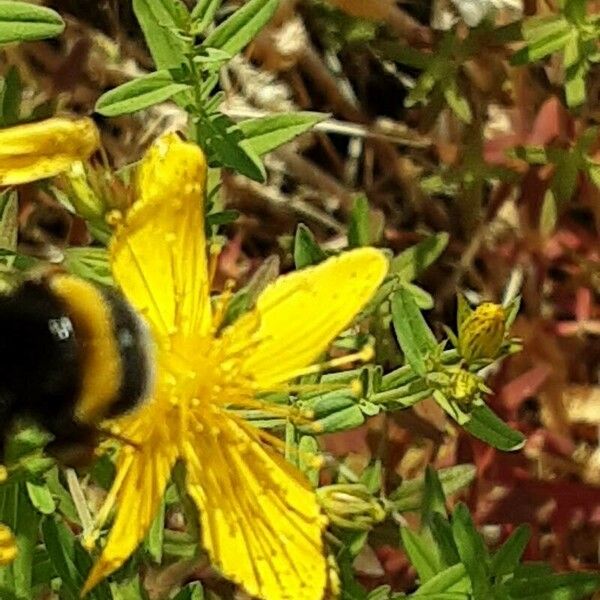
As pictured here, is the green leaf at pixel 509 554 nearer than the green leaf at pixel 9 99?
Yes

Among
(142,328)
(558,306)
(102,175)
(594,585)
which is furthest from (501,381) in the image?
(142,328)

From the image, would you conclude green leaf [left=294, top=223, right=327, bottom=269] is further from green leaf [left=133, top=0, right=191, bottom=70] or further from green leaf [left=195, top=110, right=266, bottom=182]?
green leaf [left=133, top=0, right=191, bottom=70]

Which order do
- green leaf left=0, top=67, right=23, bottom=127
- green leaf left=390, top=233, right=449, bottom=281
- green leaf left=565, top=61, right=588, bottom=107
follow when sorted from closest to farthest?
green leaf left=0, top=67, right=23, bottom=127 < green leaf left=390, top=233, right=449, bottom=281 < green leaf left=565, top=61, right=588, bottom=107

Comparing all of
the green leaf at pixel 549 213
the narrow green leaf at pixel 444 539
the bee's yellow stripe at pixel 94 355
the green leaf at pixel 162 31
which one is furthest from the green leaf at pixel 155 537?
the green leaf at pixel 549 213

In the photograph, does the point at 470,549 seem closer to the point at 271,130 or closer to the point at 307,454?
the point at 307,454

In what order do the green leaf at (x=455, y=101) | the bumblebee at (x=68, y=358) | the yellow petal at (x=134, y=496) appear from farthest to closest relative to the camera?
the green leaf at (x=455, y=101) < the yellow petal at (x=134, y=496) < the bumblebee at (x=68, y=358)

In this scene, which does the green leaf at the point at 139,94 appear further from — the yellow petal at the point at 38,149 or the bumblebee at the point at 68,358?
the bumblebee at the point at 68,358

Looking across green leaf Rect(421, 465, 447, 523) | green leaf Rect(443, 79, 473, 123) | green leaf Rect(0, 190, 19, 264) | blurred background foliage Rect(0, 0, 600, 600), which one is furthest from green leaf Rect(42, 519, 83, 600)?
green leaf Rect(443, 79, 473, 123)
